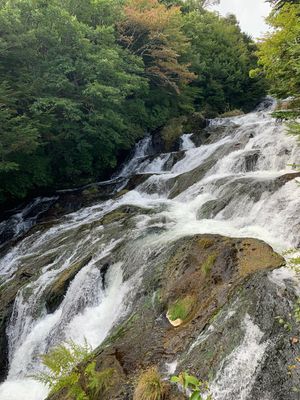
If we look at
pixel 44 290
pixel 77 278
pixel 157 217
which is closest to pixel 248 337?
pixel 77 278

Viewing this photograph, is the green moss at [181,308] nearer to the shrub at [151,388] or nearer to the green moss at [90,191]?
the shrub at [151,388]

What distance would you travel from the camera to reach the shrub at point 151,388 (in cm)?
354

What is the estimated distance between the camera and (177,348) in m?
4.30

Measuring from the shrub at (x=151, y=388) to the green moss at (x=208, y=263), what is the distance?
198cm

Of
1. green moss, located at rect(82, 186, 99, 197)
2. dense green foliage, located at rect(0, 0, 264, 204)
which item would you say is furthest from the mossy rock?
green moss, located at rect(82, 186, 99, 197)

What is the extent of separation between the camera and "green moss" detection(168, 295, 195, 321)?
16.1ft

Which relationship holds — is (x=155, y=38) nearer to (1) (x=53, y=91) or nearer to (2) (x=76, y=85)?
(2) (x=76, y=85)

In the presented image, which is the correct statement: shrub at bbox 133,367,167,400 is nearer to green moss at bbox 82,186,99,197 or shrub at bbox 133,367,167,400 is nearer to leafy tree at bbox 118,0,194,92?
green moss at bbox 82,186,99,197

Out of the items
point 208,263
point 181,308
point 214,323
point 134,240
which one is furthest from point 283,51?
point 214,323

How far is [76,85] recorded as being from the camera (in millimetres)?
14367

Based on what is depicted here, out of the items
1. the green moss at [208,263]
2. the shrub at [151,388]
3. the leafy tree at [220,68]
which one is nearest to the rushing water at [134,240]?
the shrub at [151,388]

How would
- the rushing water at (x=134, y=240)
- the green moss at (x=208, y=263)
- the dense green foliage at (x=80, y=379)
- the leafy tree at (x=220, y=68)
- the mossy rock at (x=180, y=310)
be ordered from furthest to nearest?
the leafy tree at (x=220, y=68) < the rushing water at (x=134, y=240) < the green moss at (x=208, y=263) < the mossy rock at (x=180, y=310) < the dense green foliage at (x=80, y=379)

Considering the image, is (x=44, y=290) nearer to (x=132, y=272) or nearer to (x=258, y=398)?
(x=132, y=272)

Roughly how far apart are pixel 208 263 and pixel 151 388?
2.35m
